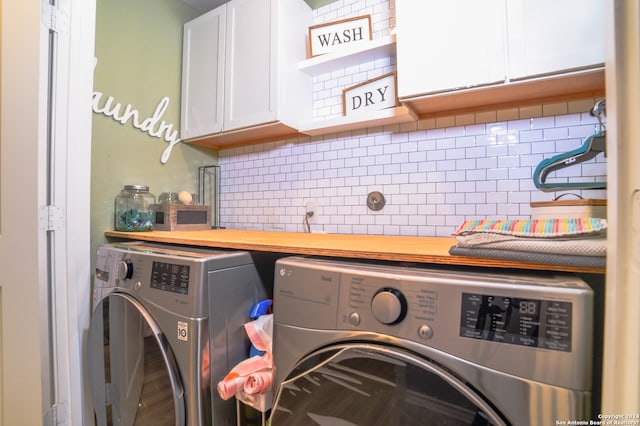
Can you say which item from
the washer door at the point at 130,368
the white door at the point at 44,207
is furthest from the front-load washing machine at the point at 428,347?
the white door at the point at 44,207

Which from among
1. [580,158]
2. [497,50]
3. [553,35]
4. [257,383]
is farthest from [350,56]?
[257,383]

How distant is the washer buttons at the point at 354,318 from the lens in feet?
2.30

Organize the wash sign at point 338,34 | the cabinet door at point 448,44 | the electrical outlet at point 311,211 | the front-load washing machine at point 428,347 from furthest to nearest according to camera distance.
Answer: the electrical outlet at point 311,211 → the wash sign at point 338,34 → the cabinet door at point 448,44 → the front-load washing machine at point 428,347

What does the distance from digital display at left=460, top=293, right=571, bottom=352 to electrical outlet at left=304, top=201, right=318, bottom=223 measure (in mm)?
1203

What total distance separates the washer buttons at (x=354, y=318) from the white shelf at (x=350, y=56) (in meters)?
1.29

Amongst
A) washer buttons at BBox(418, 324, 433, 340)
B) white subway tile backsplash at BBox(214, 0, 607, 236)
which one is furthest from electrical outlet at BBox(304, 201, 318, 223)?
washer buttons at BBox(418, 324, 433, 340)

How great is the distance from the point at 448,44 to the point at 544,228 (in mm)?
839

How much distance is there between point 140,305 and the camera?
1068mm

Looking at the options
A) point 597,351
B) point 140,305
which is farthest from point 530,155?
point 140,305

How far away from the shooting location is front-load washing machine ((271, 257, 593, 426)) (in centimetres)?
53

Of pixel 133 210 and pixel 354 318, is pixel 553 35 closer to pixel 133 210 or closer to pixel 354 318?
pixel 354 318

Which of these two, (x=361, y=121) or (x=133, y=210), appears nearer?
(x=361, y=121)

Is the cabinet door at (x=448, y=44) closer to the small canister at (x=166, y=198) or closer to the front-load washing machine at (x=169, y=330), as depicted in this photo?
the front-load washing machine at (x=169, y=330)

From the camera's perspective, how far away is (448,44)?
1.13 metres
